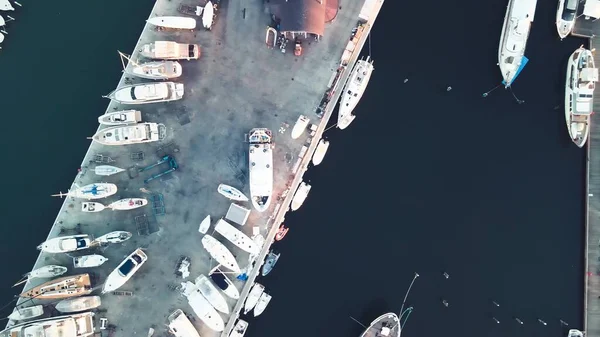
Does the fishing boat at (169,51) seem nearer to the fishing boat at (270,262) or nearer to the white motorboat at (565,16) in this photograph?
the fishing boat at (270,262)

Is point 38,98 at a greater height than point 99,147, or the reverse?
point 38,98

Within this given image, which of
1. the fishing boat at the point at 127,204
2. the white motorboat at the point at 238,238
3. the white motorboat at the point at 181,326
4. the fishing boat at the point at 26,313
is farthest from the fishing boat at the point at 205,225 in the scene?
the fishing boat at the point at 26,313

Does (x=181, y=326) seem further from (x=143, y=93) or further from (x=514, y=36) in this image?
(x=514, y=36)

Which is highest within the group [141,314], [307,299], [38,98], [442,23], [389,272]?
[442,23]

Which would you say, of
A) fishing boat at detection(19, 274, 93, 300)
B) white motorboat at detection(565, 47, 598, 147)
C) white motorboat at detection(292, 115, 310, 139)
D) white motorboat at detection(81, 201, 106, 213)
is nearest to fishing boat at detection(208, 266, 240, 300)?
fishing boat at detection(19, 274, 93, 300)

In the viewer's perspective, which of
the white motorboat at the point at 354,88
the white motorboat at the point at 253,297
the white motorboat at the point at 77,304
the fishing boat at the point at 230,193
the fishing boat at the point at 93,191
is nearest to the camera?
the fishing boat at the point at 93,191

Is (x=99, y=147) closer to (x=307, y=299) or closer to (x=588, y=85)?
(x=307, y=299)

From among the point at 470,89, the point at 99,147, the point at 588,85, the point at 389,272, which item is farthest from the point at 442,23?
the point at 99,147
